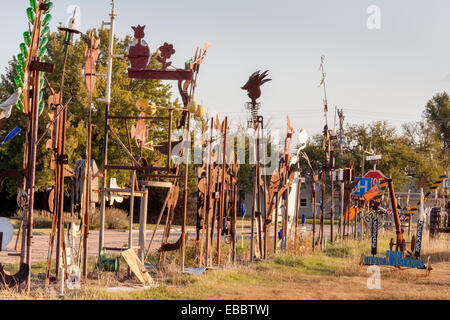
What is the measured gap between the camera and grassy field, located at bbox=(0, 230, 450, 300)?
7.74m

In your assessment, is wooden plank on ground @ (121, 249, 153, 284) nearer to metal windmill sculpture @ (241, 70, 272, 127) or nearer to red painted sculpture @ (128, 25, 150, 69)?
red painted sculpture @ (128, 25, 150, 69)

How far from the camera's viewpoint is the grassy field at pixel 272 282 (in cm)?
774

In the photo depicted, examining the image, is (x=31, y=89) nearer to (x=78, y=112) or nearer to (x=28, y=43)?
(x=28, y=43)

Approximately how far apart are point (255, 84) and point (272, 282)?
174 inches

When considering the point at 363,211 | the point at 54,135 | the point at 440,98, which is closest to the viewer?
the point at 54,135

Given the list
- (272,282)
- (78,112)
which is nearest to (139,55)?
(272,282)

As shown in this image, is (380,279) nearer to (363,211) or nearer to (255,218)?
(255,218)

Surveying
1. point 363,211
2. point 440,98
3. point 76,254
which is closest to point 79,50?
point 363,211

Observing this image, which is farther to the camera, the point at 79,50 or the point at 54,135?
the point at 79,50

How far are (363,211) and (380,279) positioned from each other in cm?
977

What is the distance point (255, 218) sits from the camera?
12.5 meters

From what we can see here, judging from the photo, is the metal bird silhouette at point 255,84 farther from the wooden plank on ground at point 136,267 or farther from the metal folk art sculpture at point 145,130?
the wooden plank on ground at point 136,267

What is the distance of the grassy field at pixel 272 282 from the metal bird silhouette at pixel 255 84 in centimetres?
338

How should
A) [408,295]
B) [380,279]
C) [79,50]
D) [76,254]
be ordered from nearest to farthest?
[408,295] < [76,254] < [380,279] < [79,50]
